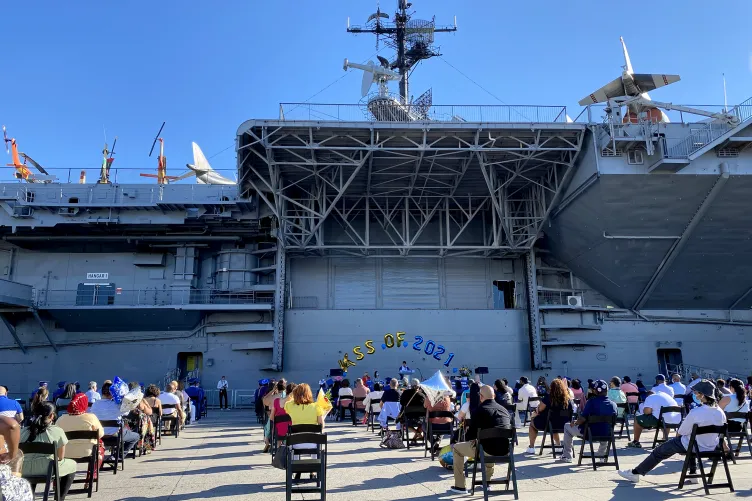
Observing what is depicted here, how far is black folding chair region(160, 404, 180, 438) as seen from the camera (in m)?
13.7

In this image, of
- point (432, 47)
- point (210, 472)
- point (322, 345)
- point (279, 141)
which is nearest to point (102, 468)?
point (210, 472)

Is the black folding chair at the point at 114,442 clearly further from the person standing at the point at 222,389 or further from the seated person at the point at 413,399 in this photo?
the person standing at the point at 222,389

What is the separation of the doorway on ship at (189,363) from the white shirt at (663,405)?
20.7 metres

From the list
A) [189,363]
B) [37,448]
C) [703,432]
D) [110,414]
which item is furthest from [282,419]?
[189,363]

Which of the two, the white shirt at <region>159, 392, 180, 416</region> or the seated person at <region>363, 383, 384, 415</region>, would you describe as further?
the seated person at <region>363, 383, 384, 415</region>

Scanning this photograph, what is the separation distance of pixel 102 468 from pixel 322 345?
58.0 feet

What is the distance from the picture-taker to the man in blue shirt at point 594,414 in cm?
912

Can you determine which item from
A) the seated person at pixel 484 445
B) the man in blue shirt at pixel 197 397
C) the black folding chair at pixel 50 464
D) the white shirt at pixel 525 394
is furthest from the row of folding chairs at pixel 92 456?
the white shirt at pixel 525 394

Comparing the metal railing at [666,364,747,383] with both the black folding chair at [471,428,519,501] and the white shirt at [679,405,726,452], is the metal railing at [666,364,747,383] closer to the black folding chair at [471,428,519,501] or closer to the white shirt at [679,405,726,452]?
the white shirt at [679,405,726,452]

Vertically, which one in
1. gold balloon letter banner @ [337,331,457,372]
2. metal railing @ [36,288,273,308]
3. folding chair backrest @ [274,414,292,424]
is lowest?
folding chair backrest @ [274,414,292,424]

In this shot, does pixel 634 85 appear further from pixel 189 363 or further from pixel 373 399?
pixel 189 363

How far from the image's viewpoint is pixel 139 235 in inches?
1090

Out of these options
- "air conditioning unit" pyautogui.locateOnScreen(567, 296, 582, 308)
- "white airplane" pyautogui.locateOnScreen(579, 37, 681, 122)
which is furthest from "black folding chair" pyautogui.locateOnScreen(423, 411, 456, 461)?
"air conditioning unit" pyautogui.locateOnScreen(567, 296, 582, 308)

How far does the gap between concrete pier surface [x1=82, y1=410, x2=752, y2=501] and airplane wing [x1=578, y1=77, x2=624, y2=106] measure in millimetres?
14963
